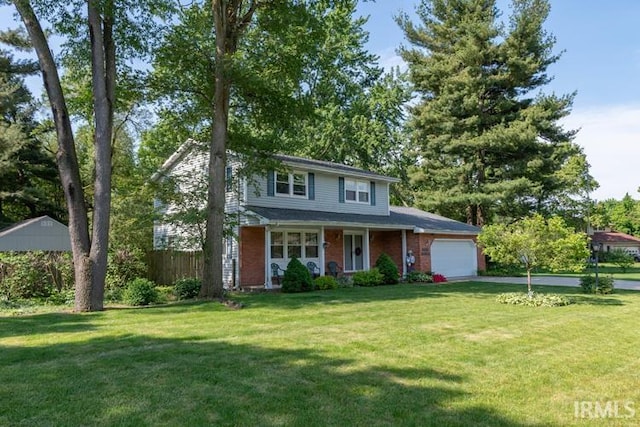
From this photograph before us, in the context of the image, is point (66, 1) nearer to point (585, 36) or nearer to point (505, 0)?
point (585, 36)

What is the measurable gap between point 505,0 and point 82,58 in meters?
26.9

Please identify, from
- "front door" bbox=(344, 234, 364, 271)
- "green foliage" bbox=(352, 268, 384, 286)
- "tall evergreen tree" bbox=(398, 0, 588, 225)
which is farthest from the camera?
"tall evergreen tree" bbox=(398, 0, 588, 225)

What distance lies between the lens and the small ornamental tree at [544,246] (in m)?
10.9

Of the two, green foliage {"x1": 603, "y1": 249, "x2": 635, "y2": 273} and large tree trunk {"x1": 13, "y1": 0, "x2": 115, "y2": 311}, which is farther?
green foliage {"x1": 603, "y1": 249, "x2": 635, "y2": 273}

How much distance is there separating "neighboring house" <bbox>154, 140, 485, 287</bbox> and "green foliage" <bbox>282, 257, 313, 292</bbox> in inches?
45.7

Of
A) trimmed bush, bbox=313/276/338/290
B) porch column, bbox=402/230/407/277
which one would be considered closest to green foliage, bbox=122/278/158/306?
trimmed bush, bbox=313/276/338/290

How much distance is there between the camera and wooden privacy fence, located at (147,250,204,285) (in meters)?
16.3

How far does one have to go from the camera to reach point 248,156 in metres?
15.2

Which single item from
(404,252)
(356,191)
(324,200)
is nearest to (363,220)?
(324,200)

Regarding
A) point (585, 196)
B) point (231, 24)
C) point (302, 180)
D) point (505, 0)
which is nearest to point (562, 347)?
point (231, 24)

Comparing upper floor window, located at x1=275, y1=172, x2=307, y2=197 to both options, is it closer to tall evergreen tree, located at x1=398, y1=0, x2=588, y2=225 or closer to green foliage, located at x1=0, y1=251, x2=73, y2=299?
green foliage, located at x1=0, y1=251, x2=73, y2=299

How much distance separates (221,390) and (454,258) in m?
19.7

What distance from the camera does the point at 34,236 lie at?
22.0 metres

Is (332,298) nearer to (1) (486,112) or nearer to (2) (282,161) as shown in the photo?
(2) (282,161)
